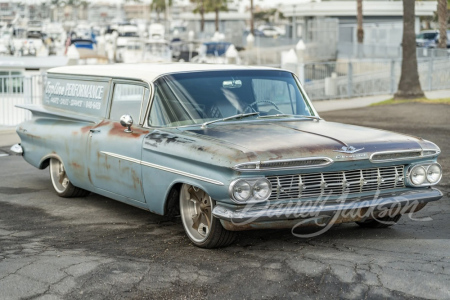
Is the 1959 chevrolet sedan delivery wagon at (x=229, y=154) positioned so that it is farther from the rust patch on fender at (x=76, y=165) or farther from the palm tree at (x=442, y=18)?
the palm tree at (x=442, y=18)

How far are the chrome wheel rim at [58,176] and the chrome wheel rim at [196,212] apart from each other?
2.59 meters

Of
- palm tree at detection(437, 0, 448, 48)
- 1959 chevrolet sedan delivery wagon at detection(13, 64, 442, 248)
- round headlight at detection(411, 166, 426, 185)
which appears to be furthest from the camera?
palm tree at detection(437, 0, 448, 48)

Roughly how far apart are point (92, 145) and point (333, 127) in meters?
2.50

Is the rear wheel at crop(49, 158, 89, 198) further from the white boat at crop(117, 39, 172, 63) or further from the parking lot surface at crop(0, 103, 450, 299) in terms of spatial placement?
the white boat at crop(117, 39, 172, 63)

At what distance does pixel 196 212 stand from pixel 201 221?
0.09 metres

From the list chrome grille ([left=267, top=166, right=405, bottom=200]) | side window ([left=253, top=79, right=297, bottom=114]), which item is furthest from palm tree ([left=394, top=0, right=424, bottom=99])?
chrome grille ([left=267, top=166, right=405, bottom=200])

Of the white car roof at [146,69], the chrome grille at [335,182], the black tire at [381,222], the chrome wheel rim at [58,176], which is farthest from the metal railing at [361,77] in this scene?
the chrome grille at [335,182]

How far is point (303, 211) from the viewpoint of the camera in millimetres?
6523

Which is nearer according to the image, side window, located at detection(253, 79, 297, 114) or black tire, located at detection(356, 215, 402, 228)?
black tire, located at detection(356, 215, 402, 228)

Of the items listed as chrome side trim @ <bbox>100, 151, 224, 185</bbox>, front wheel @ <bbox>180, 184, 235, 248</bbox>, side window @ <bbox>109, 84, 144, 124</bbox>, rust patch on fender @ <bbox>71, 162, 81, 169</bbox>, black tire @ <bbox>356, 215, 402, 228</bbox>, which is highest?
side window @ <bbox>109, 84, 144, 124</bbox>

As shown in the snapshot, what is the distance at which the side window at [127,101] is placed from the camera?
8016 millimetres

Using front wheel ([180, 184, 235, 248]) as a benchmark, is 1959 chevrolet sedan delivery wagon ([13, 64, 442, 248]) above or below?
above

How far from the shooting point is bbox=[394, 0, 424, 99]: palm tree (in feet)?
78.0

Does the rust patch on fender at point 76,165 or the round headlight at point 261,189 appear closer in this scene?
the round headlight at point 261,189
